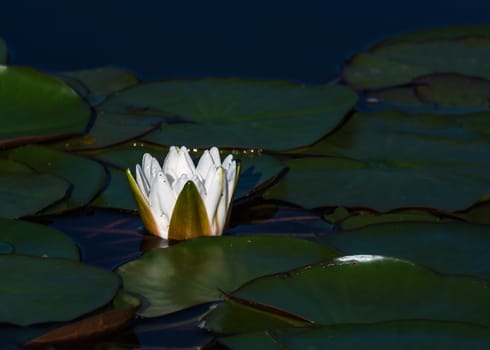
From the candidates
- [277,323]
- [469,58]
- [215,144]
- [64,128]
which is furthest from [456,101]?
[277,323]

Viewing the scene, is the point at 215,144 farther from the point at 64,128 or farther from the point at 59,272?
the point at 59,272

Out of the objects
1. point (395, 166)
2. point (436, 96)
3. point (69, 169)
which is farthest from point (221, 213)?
point (436, 96)

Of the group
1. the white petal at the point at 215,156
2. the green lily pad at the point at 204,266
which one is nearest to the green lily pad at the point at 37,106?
the white petal at the point at 215,156

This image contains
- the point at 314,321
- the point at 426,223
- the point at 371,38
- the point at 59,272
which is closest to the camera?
the point at 314,321

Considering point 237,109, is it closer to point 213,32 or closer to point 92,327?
point 213,32

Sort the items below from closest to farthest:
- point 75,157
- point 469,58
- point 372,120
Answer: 1. point 75,157
2. point 372,120
3. point 469,58

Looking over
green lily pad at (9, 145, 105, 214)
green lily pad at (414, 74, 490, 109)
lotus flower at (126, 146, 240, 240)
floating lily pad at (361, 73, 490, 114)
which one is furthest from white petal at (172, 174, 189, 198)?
green lily pad at (414, 74, 490, 109)

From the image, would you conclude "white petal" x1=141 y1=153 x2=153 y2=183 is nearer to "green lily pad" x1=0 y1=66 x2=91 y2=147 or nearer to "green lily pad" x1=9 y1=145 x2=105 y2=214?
"green lily pad" x1=9 y1=145 x2=105 y2=214

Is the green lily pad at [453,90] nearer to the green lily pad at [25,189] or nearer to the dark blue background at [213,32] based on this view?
the dark blue background at [213,32]
